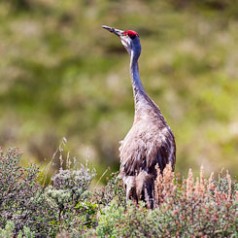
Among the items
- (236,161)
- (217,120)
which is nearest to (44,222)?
(236,161)

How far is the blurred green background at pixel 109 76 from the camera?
1894cm

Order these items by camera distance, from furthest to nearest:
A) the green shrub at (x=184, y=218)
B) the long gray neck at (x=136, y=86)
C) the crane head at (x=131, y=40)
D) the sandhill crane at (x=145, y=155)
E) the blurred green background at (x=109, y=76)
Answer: the blurred green background at (x=109, y=76)
the crane head at (x=131, y=40)
the long gray neck at (x=136, y=86)
the sandhill crane at (x=145, y=155)
the green shrub at (x=184, y=218)

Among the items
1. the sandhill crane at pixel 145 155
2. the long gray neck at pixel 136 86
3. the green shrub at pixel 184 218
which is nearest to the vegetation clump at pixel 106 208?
the green shrub at pixel 184 218

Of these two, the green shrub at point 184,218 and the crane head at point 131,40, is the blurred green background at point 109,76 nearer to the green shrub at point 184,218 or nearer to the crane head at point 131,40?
the crane head at point 131,40

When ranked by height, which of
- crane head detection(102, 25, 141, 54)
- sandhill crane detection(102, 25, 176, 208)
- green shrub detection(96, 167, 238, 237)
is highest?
green shrub detection(96, 167, 238, 237)

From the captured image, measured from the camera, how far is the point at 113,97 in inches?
885

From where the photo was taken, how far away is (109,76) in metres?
23.8

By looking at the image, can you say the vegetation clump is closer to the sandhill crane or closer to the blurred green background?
the sandhill crane

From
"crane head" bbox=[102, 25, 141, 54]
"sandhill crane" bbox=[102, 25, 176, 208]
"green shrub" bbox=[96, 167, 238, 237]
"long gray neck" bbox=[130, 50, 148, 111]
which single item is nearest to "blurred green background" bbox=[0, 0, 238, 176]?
"crane head" bbox=[102, 25, 141, 54]

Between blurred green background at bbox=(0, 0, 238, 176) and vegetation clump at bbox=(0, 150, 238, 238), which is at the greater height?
vegetation clump at bbox=(0, 150, 238, 238)

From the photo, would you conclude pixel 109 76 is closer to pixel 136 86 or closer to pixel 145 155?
pixel 136 86

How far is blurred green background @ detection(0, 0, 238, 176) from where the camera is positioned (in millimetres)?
18938

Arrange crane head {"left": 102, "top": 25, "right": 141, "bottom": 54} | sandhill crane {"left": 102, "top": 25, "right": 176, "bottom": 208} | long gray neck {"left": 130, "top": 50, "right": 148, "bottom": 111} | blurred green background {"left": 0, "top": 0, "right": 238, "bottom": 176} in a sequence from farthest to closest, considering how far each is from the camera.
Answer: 1. blurred green background {"left": 0, "top": 0, "right": 238, "bottom": 176}
2. crane head {"left": 102, "top": 25, "right": 141, "bottom": 54}
3. long gray neck {"left": 130, "top": 50, "right": 148, "bottom": 111}
4. sandhill crane {"left": 102, "top": 25, "right": 176, "bottom": 208}

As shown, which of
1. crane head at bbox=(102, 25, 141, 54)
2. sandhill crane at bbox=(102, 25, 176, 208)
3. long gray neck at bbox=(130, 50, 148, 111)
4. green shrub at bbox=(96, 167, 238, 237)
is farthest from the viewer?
crane head at bbox=(102, 25, 141, 54)
